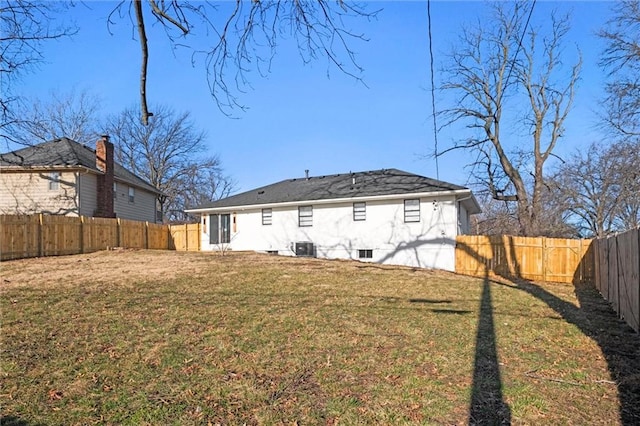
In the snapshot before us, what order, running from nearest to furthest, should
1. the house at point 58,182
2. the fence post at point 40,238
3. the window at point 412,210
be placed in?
1. the fence post at point 40,238
2. the window at point 412,210
3. the house at point 58,182

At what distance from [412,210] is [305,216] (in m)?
5.04

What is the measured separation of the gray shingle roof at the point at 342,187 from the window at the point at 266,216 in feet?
1.62

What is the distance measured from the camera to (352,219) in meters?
18.9

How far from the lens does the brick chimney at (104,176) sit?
2080 cm

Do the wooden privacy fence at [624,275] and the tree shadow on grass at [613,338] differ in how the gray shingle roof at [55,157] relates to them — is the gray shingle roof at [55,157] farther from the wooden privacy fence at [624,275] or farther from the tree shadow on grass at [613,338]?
the wooden privacy fence at [624,275]

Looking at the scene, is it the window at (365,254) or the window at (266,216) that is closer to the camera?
the window at (365,254)

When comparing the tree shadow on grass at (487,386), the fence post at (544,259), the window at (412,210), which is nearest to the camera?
the tree shadow on grass at (487,386)

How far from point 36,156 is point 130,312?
59.6 feet

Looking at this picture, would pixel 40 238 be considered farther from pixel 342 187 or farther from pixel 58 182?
pixel 342 187

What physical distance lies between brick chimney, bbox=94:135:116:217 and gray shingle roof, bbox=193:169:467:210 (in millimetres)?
4543

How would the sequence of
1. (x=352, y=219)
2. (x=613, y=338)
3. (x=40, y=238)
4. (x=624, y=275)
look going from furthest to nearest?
(x=352, y=219) < (x=40, y=238) < (x=624, y=275) < (x=613, y=338)

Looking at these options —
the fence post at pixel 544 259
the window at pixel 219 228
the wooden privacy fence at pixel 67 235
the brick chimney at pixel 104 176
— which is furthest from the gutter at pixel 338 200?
the brick chimney at pixel 104 176

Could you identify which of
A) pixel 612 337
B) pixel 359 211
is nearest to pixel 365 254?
pixel 359 211

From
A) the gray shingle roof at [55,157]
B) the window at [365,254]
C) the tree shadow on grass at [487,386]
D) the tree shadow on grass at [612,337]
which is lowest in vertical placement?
the tree shadow on grass at [612,337]
